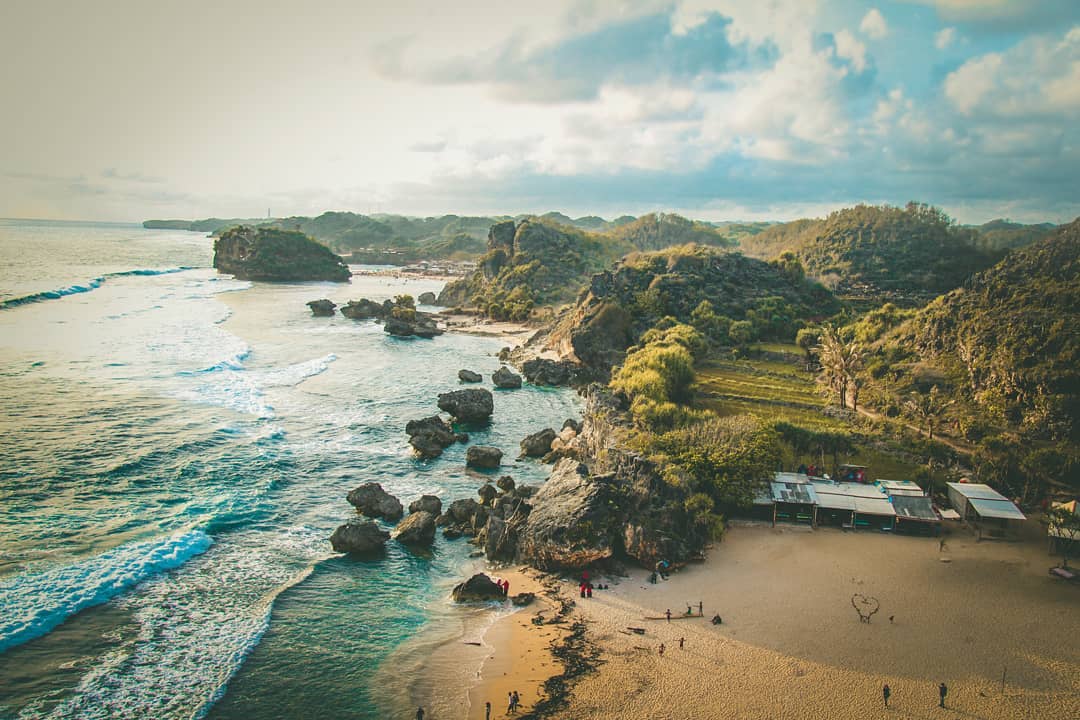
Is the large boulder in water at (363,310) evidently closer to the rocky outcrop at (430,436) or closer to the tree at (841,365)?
the rocky outcrop at (430,436)

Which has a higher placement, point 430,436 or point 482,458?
point 430,436

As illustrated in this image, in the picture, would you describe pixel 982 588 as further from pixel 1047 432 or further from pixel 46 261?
pixel 46 261

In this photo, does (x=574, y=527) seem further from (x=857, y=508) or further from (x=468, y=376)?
(x=468, y=376)

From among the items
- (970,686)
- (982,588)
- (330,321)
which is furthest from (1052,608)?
(330,321)

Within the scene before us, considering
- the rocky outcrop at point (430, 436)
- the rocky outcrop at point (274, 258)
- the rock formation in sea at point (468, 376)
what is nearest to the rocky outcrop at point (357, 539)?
the rocky outcrop at point (430, 436)

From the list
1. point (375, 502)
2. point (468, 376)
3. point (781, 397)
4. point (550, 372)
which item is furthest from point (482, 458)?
point (550, 372)
